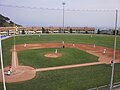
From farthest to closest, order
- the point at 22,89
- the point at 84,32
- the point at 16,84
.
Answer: the point at 84,32 → the point at 16,84 → the point at 22,89

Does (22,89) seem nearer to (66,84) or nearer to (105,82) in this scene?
(66,84)

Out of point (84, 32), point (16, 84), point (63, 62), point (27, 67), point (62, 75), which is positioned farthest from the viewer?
point (84, 32)

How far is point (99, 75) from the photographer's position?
12289mm

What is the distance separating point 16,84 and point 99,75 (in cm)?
536

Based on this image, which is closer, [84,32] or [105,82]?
[105,82]

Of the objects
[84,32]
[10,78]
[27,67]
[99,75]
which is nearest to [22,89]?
[10,78]

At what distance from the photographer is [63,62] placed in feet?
51.5

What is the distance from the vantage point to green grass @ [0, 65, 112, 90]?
1009 cm

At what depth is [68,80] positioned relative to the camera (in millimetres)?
11164

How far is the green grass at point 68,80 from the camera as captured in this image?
10.1 meters

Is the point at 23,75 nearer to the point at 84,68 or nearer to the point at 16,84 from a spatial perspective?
the point at 16,84

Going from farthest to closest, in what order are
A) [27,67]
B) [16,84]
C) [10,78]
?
[27,67] → [10,78] → [16,84]

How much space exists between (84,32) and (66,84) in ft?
130

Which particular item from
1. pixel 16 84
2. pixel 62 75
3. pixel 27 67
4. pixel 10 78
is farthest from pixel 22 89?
pixel 27 67
